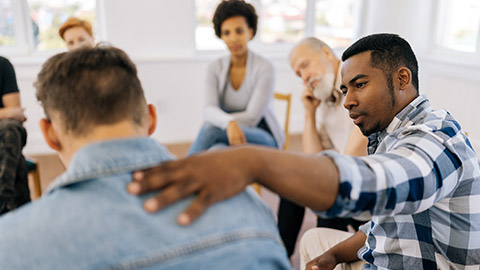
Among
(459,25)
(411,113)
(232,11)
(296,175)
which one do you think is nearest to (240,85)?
(232,11)

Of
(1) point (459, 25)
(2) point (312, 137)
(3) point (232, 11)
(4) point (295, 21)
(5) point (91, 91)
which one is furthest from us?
(4) point (295, 21)

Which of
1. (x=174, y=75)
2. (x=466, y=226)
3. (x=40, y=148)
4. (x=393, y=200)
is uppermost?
(x=393, y=200)

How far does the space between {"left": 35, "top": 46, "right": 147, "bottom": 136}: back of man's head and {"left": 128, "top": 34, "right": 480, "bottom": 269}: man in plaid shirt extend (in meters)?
0.14

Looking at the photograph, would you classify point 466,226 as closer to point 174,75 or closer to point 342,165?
point 342,165

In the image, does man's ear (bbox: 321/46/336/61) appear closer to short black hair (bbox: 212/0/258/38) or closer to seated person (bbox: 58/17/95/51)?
short black hair (bbox: 212/0/258/38)

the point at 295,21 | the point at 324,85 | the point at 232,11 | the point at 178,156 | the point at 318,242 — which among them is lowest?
the point at 178,156

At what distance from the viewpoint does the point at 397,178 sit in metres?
0.73

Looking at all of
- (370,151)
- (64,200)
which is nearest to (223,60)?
(370,151)

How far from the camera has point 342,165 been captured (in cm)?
70

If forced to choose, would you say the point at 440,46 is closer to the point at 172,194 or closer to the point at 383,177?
the point at 383,177

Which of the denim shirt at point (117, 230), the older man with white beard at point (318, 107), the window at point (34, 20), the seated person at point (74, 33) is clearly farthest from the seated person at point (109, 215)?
the window at point (34, 20)

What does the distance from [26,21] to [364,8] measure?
3.60m

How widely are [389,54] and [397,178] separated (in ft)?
1.77

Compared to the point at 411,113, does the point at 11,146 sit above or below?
below
